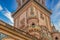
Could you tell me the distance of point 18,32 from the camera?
29969 millimetres

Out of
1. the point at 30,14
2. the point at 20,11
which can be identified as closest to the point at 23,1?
the point at 20,11

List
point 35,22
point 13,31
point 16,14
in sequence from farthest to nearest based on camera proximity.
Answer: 1. point 16,14
2. point 35,22
3. point 13,31

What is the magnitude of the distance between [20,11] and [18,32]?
20788 millimetres

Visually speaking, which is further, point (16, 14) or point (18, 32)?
point (16, 14)

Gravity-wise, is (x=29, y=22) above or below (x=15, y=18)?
below

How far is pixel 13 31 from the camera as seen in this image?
1145 inches

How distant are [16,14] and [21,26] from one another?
225 inches

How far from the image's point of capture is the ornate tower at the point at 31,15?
4481 centimetres

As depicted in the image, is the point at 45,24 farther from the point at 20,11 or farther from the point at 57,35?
the point at 20,11

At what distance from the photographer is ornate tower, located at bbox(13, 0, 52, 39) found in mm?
44812

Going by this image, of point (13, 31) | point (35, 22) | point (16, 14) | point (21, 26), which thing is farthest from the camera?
point (16, 14)

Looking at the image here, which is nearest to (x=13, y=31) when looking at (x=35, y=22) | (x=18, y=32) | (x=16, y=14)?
(x=18, y=32)

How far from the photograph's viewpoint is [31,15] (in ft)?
150

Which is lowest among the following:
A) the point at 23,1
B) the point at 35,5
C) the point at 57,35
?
the point at 57,35
